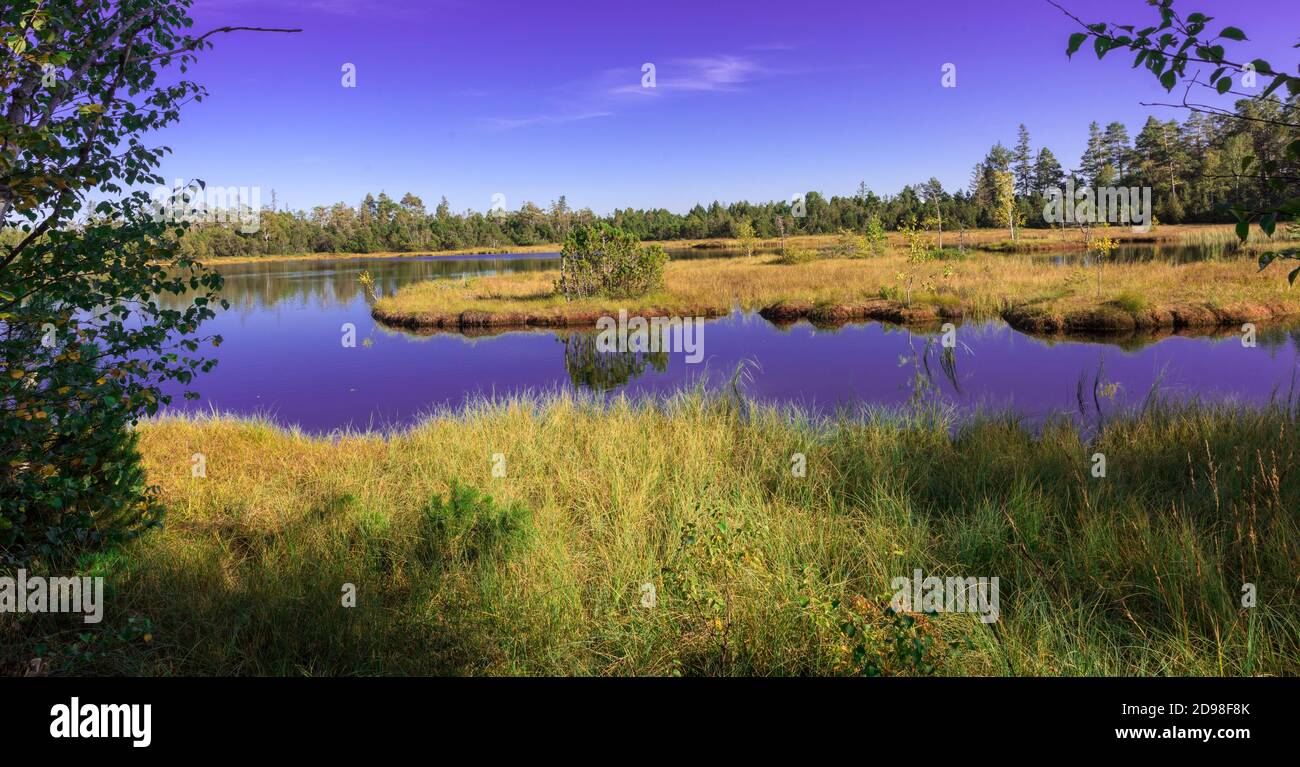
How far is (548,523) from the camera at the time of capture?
17.5ft

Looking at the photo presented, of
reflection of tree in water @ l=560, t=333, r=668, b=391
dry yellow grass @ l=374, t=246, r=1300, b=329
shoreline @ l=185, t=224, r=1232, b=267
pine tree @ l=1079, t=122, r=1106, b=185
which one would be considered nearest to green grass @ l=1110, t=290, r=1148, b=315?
dry yellow grass @ l=374, t=246, r=1300, b=329

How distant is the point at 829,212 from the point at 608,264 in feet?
250

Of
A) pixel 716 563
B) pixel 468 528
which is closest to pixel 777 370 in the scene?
pixel 468 528

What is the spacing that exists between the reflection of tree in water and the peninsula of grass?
6.65 meters

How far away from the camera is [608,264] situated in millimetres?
30344

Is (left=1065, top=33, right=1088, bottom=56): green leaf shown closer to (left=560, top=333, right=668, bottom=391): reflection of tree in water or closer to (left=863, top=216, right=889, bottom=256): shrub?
(left=560, top=333, right=668, bottom=391): reflection of tree in water

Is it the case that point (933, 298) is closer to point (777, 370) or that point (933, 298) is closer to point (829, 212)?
point (777, 370)

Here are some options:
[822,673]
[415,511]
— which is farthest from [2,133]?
[822,673]

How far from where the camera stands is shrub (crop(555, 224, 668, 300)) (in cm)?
2986

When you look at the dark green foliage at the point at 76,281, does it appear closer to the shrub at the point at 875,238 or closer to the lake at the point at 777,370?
the lake at the point at 777,370

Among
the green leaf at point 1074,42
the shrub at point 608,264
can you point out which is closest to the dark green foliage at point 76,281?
the green leaf at point 1074,42

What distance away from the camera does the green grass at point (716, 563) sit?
353cm

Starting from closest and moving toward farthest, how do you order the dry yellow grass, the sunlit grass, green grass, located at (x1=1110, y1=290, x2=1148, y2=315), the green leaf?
A: the green leaf
green grass, located at (x1=1110, y1=290, x2=1148, y2=315)
the dry yellow grass
the sunlit grass

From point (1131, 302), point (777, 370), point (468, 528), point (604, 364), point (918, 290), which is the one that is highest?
point (918, 290)
